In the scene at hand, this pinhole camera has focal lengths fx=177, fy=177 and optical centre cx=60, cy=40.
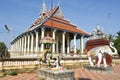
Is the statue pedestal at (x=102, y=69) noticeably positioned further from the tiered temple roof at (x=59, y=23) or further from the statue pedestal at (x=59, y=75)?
the tiered temple roof at (x=59, y=23)

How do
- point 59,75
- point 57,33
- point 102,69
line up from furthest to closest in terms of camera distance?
point 57,33 → point 102,69 → point 59,75

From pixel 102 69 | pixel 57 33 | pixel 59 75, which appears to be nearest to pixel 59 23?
pixel 57 33

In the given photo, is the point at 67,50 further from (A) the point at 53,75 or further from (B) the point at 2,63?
(A) the point at 53,75

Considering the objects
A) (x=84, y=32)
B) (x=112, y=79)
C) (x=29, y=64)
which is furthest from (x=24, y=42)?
(x=112, y=79)

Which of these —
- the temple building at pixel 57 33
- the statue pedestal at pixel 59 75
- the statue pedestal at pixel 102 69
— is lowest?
the statue pedestal at pixel 102 69

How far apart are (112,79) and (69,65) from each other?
24.8 feet

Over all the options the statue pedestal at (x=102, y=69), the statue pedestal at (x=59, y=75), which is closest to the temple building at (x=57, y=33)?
the statue pedestal at (x=102, y=69)

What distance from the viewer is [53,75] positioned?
28.2ft

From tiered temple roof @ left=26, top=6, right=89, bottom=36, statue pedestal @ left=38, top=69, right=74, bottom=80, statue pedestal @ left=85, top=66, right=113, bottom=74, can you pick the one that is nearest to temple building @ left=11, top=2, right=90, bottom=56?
tiered temple roof @ left=26, top=6, right=89, bottom=36

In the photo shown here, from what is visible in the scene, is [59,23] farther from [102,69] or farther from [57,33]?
[102,69]

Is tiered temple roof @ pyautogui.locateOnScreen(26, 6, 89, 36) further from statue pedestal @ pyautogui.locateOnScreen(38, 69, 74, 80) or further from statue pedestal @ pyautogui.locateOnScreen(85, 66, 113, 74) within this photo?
statue pedestal @ pyautogui.locateOnScreen(38, 69, 74, 80)

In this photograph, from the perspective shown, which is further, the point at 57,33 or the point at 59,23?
the point at 57,33

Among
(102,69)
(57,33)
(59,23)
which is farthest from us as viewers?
(57,33)

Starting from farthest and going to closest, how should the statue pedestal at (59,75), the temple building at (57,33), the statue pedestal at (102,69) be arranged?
the temple building at (57,33), the statue pedestal at (102,69), the statue pedestal at (59,75)
